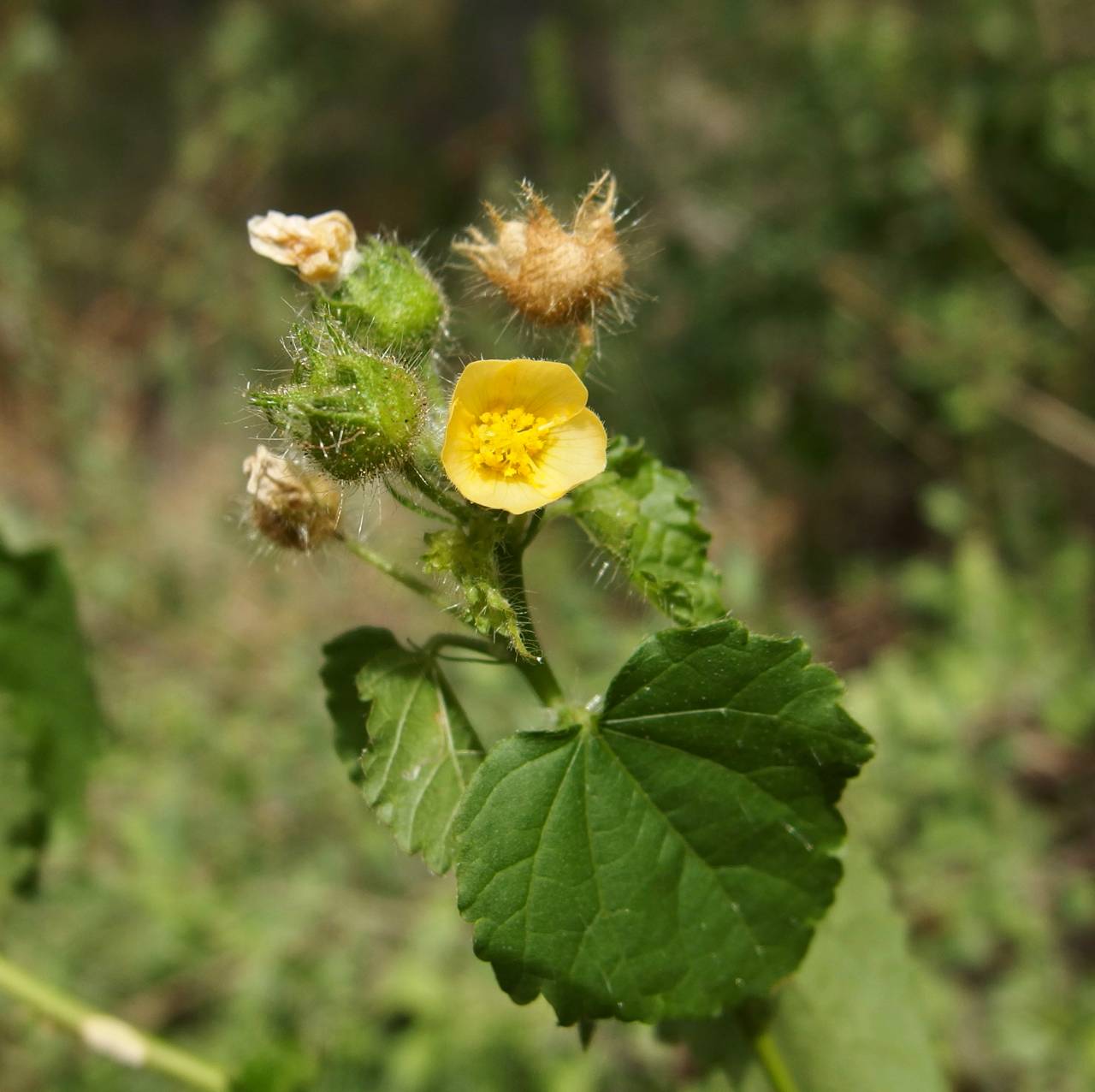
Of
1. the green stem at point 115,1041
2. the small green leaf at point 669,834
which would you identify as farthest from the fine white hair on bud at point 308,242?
the green stem at point 115,1041

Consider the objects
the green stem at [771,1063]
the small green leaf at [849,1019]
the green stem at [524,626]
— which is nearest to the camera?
the green stem at [524,626]

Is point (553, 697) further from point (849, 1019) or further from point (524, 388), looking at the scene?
point (849, 1019)

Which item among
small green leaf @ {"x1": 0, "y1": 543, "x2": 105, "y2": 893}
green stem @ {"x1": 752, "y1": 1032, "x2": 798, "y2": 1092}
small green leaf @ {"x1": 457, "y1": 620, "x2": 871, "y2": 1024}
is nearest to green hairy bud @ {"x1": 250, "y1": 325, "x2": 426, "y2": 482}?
small green leaf @ {"x1": 457, "y1": 620, "x2": 871, "y2": 1024}

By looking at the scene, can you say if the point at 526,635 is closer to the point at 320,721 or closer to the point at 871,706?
the point at 871,706

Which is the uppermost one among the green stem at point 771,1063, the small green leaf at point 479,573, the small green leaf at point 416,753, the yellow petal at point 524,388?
the yellow petal at point 524,388

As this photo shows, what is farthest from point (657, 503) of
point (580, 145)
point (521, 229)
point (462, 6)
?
point (462, 6)

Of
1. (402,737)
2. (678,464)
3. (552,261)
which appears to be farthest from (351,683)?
(678,464)

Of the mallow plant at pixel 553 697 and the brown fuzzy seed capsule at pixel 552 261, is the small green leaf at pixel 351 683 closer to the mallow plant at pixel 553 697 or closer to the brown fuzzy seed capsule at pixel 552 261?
the mallow plant at pixel 553 697
